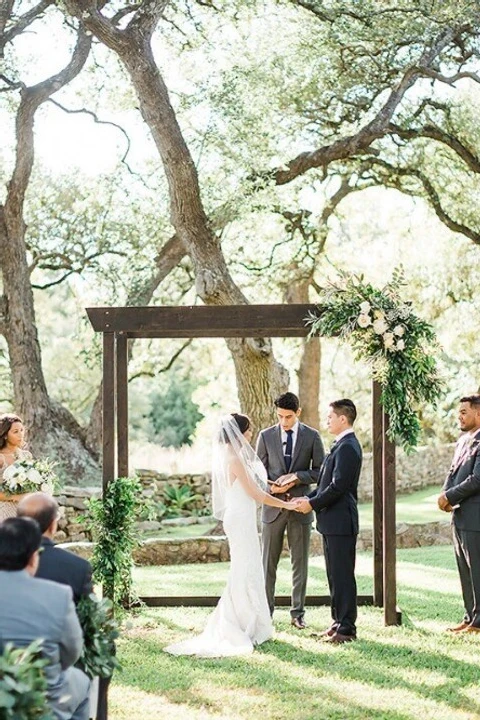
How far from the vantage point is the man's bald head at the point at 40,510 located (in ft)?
15.4

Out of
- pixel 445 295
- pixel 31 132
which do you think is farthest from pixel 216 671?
pixel 445 295

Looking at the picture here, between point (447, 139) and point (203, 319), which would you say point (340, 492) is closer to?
point (203, 319)

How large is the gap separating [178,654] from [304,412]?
12725 millimetres

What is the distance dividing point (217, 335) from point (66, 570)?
15.6 ft

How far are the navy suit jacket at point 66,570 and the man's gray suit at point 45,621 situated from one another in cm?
42

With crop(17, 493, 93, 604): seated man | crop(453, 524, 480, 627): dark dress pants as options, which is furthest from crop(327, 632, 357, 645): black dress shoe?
crop(17, 493, 93, 604): seated man

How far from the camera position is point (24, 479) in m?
8.14

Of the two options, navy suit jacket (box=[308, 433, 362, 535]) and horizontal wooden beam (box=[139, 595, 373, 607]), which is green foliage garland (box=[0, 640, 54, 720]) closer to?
navy suit jacket (box=[308, 433, 362, 535])

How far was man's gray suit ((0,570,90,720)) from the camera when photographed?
416 centimetres

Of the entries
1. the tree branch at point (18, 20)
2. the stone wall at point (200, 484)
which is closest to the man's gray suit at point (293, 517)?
the stone wall at point (200, 484)

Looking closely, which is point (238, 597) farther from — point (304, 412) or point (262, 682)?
point (304, 412)

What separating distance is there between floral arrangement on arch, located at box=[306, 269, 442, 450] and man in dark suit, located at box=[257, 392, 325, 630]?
727 millimetres

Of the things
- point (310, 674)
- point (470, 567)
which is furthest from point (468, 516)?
point (310, 674)

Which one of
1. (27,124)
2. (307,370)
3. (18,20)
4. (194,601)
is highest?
(18,20)
